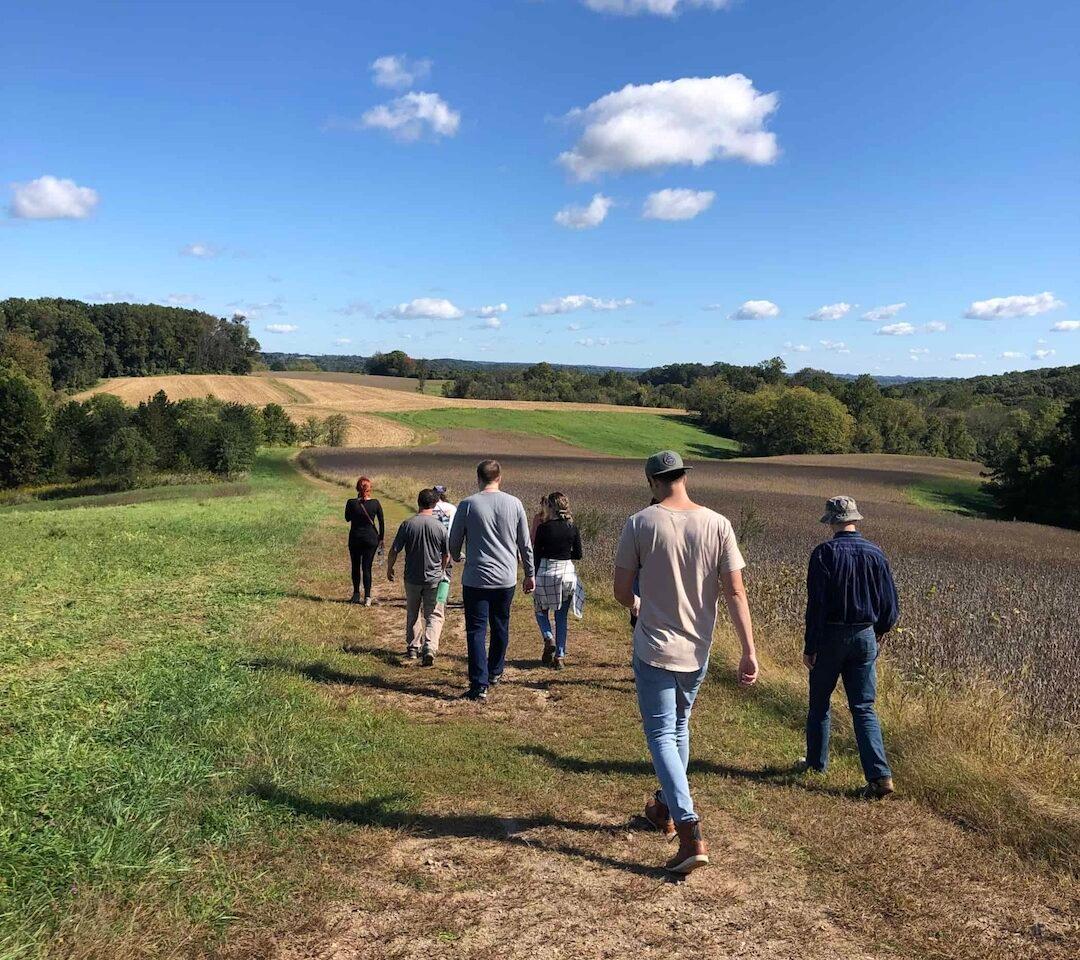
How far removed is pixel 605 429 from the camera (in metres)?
77.5

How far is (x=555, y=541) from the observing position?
7.64 m

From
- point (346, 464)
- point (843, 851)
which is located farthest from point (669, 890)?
point (346, 464)

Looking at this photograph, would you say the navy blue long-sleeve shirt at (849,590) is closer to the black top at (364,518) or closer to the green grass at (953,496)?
the black top at (364,518)

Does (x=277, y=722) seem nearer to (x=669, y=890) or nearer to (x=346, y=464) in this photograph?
(x=669, y=890)

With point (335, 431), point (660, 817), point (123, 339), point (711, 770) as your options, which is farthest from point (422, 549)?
point (123, 339)

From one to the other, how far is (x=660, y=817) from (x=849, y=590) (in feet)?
6.37

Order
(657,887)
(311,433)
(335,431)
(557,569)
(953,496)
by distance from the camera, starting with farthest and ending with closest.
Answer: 1. (311,433)
2. (335,431)
3. (953,496)
4. (557,569)
5. (657,887)

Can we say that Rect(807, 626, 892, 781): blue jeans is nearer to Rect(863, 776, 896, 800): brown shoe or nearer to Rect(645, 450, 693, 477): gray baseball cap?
Rect(863, 776, 896, 800): brown shoe

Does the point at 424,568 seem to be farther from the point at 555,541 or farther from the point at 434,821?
the point at 434,821

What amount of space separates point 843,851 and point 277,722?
3.98 m

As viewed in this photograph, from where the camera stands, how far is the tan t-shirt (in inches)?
149

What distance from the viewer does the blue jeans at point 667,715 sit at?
379 centimetres

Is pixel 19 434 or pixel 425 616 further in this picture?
pixel 19 434

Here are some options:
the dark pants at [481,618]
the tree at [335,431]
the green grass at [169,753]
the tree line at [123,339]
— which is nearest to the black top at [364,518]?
the green grass at [169,753]
